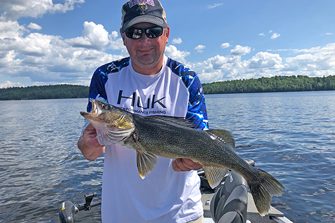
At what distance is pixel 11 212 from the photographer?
8523 millimetres

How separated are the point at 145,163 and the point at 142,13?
1.83 m

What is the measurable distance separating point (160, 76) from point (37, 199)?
935cm

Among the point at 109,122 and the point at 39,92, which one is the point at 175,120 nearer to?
the point at 109,122

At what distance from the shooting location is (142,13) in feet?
9.26

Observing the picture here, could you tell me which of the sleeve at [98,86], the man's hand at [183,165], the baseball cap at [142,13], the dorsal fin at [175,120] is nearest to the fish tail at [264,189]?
the man's hand at [183,165]

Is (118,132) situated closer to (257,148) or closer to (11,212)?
(11,212)

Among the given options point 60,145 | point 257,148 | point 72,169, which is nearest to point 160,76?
point 72,169

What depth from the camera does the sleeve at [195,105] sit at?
2.89m

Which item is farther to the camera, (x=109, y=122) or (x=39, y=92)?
(x=39, y=92)

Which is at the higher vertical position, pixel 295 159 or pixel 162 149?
pixel 162 149

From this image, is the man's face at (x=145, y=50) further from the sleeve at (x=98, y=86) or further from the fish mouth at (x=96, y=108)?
the fish mouth at (x=96, y=108)

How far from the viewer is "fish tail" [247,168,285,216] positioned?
9.03ft

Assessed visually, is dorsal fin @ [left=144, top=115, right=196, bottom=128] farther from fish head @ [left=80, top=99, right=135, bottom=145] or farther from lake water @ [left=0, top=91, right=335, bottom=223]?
lake water @ [left=0, top=91, right=335, bottom=223]

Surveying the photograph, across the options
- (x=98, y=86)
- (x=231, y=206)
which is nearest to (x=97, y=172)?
(x=231, y=206)
